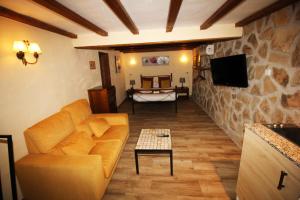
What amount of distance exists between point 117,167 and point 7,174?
4.83 feet

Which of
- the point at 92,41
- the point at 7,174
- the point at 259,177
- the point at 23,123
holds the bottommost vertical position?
the point at 7,174

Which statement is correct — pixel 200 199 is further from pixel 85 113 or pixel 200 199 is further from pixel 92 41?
pixel 92 41

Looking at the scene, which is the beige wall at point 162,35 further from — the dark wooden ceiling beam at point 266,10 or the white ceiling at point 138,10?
the dark wooden ceiling beam at point 266,10

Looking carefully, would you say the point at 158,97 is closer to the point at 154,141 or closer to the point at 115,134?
the point at 115,134

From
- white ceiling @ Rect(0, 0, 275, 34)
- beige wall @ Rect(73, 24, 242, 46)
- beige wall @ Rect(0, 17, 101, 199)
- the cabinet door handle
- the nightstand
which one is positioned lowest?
the nightstand

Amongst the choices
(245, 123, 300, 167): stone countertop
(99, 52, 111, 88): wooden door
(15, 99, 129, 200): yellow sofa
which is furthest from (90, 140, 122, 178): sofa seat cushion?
(99, 52, 111, 88): wooden door

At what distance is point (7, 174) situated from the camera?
2027 millimetres

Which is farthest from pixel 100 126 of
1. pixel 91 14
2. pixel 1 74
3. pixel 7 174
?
pixel 91 14

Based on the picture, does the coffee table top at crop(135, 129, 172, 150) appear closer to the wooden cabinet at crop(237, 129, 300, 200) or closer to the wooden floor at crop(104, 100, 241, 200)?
the wooden floor at crop(104, 100, 241, 200)

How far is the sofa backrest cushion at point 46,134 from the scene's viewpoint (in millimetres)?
2105

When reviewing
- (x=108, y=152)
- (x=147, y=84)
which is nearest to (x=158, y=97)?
(x=147, y=84)

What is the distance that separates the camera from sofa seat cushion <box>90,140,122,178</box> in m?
2.21

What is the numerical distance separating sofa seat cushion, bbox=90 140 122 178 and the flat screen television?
8.17 ft

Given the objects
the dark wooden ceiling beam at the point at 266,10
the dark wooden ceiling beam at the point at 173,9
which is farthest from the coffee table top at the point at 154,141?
the dark wooden ceiling beam at the point at 266,10
